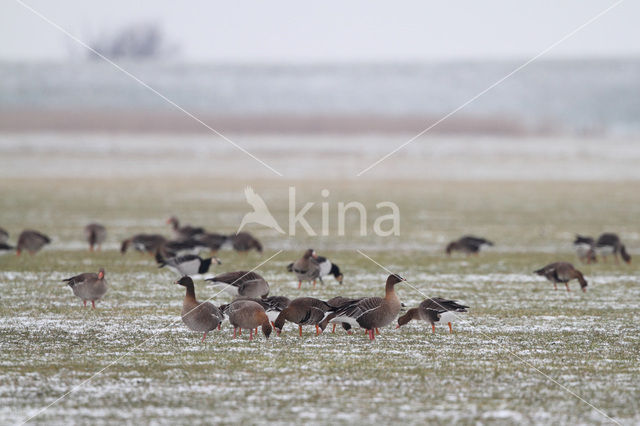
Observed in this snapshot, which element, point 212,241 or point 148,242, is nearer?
point 212,241

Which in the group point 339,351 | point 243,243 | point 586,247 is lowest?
point 339,351

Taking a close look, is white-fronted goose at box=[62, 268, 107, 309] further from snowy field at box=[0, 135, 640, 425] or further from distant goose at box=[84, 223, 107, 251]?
distant goose at box=[84, 223, 107, 251]

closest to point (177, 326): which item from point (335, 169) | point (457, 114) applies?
point (335, 169)

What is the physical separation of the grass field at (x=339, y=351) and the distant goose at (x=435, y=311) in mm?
210

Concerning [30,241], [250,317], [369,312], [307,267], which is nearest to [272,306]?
[250,317]

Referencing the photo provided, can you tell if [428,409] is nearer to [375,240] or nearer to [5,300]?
[5,300]

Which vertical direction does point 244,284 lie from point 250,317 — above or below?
above

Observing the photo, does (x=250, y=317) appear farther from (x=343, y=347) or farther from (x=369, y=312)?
(x=369, y=312)

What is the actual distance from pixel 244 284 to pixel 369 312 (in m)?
2.49

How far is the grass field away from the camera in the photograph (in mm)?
8406

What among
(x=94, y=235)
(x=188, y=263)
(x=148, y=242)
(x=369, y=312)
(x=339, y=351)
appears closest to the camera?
(x=339, y=351)

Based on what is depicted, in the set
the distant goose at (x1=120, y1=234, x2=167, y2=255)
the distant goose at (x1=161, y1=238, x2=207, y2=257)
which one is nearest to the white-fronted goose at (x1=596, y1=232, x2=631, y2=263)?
the distant goose at (x1=161, y1=238, x2=207, y2=257)

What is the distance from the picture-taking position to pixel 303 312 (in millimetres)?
11359

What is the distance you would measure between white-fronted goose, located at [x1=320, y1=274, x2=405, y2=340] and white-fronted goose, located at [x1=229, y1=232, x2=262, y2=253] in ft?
30.3
